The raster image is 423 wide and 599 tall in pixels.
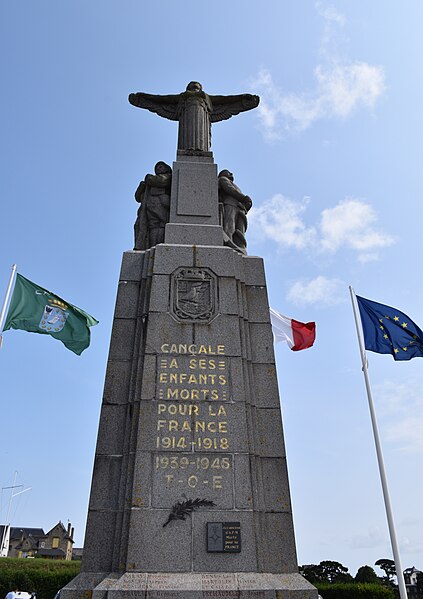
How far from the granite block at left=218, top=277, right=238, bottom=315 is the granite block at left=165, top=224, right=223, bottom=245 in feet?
4.13

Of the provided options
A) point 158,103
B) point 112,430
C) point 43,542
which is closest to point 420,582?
point 112,430

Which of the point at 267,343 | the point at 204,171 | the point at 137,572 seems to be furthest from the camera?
the point at 204,171

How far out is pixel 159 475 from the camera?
24.6 ft

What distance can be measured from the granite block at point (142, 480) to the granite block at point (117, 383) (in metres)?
1.18

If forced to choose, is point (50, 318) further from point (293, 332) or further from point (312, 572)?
point (312, 572)

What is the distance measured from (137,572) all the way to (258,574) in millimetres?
1624

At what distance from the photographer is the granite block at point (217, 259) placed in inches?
390

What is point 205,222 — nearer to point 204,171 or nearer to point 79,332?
point 204,171

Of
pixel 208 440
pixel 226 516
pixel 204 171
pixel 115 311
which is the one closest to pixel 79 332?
pixel 115 311

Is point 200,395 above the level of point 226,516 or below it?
above

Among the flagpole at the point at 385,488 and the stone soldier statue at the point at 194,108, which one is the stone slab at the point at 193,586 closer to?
the flagpole at the point at 385,488

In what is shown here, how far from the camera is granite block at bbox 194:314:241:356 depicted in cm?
889

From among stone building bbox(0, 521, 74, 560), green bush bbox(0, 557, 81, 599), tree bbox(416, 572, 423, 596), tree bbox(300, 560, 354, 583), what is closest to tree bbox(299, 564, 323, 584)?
tree bbox(300, 560, 354, 583)

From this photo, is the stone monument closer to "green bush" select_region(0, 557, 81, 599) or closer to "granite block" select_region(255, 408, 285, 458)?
"granite block" select_region(255, 408, 285, 458)
